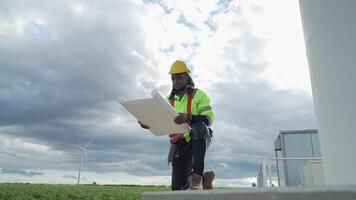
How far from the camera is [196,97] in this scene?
3645 mm

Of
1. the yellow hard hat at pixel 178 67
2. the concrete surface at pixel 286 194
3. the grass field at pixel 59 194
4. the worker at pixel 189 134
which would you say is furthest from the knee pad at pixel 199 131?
the grass field at pixel 59 194

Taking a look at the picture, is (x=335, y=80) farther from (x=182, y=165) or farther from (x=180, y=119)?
(x=182, y=165)

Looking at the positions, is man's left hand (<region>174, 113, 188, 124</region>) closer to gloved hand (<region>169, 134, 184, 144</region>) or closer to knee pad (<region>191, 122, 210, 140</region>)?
knee pad (<region>191, 122, 210, 140</region>)

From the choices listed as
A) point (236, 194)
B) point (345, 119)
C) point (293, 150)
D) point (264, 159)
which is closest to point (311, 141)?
point (293, 150)

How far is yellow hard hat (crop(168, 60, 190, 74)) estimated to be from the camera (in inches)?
148

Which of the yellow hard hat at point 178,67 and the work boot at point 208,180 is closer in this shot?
the work boot at point 208,180

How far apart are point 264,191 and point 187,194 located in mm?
586

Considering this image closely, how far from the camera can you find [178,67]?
376 centimetres

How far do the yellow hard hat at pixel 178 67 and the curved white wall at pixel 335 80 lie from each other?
1442mm

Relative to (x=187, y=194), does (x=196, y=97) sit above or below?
above

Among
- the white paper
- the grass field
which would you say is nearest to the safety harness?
the white paper

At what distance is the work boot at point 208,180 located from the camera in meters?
3.32

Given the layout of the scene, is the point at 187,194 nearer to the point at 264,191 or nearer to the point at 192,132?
the point at 264,191

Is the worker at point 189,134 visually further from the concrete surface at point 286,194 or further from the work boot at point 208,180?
the concrete surface at point 286,194
